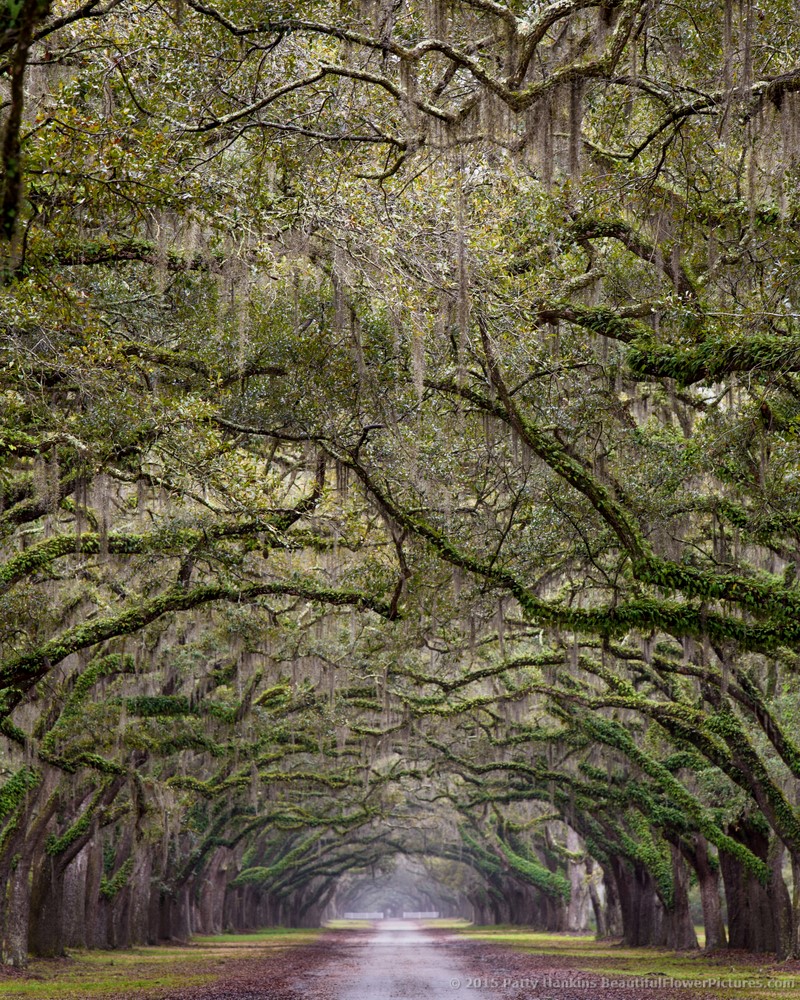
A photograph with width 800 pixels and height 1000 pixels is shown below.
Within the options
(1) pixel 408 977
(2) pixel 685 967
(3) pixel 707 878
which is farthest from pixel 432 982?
(3) pixel 707 878

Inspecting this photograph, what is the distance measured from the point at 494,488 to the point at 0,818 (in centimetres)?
933

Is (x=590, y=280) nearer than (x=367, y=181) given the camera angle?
No

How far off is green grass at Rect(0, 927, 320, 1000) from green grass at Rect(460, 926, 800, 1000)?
734 cm

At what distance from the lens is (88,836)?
23.4m

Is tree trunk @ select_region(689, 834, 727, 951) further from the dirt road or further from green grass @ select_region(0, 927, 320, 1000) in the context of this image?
green grass @ select_region(0, 927, 320, 1000)

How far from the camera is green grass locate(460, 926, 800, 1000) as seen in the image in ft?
49.3

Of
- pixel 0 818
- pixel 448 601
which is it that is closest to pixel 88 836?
pixel 0 818

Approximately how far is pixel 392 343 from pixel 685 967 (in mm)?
15702

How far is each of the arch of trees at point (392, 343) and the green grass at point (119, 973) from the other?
5.39 ft

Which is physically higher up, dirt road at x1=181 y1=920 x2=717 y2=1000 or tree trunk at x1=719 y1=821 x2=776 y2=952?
tree trunk at x1=719 y1=821 x2=776 y2=952

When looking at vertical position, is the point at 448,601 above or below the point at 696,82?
below

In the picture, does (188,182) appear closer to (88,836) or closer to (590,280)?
(590,280)

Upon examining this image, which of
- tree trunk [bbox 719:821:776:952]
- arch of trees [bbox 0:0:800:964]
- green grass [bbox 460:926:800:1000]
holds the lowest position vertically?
green grass [bbox 460:926:800:1000]

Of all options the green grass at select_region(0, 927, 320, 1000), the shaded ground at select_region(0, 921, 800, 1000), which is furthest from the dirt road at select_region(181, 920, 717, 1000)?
the green grass at select_region(0, 927, 320, 1000)
